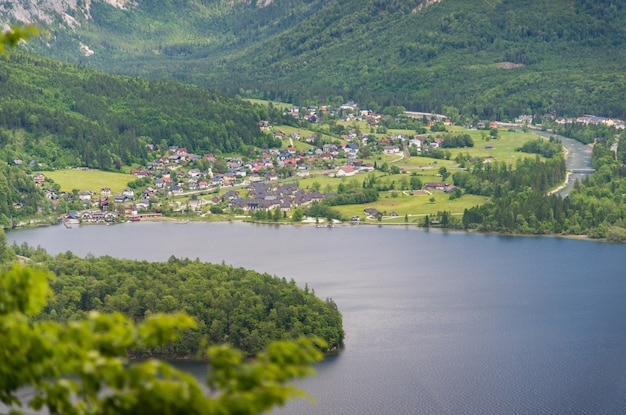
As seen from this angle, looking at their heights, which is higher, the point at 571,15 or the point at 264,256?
the point at 571,15

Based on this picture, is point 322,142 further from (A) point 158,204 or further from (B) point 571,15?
(B) point 571,15

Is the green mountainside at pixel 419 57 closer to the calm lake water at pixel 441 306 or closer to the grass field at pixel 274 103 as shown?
the grass field at pixel 274 103

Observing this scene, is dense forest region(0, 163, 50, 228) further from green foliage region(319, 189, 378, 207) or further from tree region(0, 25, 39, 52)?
tree region(0, 25, 39, 52)

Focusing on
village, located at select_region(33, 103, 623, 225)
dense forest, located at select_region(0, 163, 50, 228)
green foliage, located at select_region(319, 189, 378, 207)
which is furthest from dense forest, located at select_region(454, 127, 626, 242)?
dense forest, located at select_region(0, 163, 50, 228)

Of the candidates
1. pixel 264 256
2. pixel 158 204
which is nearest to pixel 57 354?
pixel 264 256

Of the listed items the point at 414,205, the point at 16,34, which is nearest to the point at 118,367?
the point at 16,34

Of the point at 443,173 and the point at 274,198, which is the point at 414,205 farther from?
the point at 443,173
